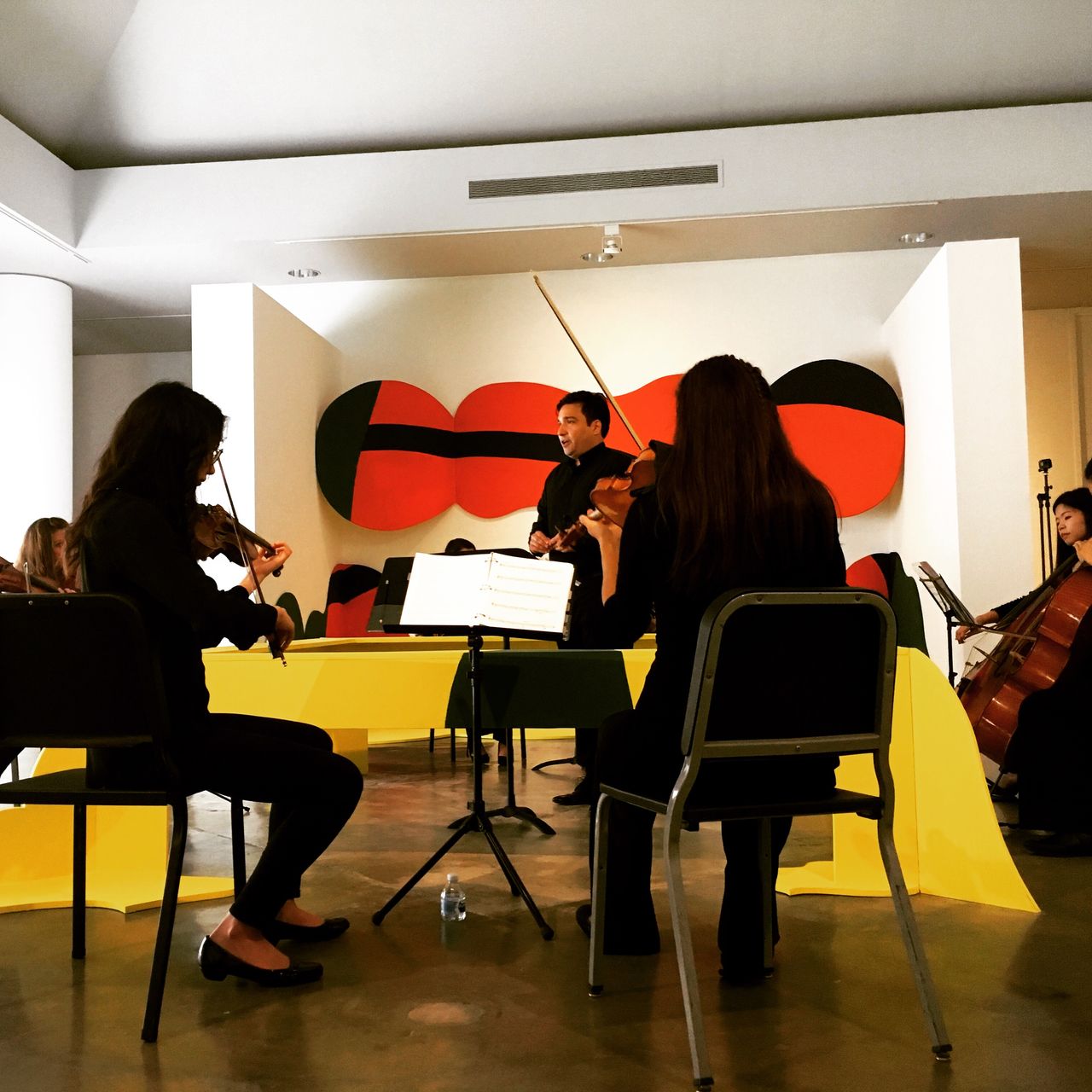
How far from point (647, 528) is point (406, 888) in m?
1.07

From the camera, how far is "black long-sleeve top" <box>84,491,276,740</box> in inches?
73.4

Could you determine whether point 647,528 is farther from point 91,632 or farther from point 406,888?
point 406,888

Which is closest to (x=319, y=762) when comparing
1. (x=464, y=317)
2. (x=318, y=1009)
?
(x=318, y=1009)

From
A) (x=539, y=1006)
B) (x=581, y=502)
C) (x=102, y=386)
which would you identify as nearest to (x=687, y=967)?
(x=539, y=1006)

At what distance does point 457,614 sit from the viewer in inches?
93.4

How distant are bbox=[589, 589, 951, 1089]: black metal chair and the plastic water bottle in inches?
33.8

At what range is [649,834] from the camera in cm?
212

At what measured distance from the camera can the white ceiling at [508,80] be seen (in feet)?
15.6

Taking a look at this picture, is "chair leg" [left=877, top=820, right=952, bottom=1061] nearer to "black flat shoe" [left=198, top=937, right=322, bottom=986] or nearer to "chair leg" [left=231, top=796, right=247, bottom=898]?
"black flat shoe" [left=198, top=937, right=322, bottom=986]

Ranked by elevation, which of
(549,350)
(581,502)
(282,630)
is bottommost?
(282,630)

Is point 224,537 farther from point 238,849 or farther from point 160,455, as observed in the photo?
point 238,849

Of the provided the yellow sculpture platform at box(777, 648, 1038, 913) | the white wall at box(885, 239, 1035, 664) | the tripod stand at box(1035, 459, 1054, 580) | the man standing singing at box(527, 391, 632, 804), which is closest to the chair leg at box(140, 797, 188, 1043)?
the yellow sculpture platform at box(777, 648, 1038, 913)

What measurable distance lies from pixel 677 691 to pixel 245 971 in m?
0.92

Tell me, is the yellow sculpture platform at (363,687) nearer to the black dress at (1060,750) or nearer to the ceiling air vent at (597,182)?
the black dress at (1060,750)
